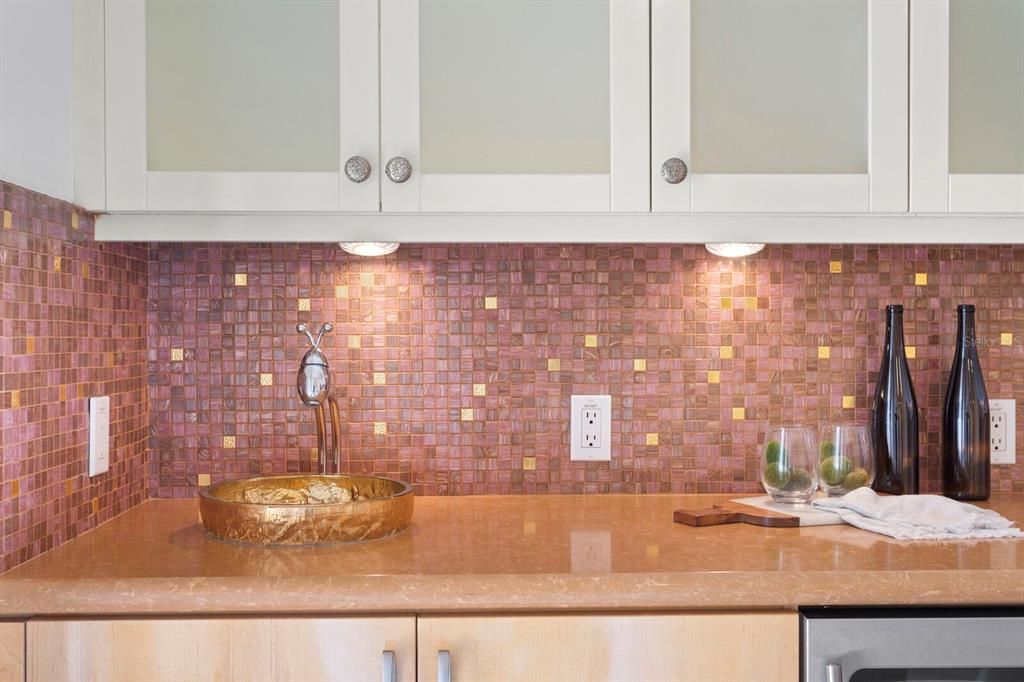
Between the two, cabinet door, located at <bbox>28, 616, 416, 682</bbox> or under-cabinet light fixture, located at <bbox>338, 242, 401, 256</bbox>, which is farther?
under-cabinet light fixture, located at <bbox>338, 242, 401, 256</bbox>

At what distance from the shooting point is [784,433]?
1522 millimetres

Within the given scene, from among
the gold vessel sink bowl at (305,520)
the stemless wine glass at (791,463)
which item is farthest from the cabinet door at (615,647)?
the stemless wine glass at (791,463)

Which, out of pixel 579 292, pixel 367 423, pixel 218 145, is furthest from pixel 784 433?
pixel 218 145

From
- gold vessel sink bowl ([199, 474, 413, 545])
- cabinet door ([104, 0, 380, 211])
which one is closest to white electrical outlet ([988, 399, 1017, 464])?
gold vessel sink bowl ([199, 474, 413, 545])

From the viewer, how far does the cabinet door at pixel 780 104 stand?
56.6 inches

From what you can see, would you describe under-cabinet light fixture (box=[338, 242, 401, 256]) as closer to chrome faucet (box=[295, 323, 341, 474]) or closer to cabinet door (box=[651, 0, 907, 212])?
chrome faucet (box=[295, 323, 341, 474])

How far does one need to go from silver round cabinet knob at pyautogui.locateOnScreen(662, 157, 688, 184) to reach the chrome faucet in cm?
64

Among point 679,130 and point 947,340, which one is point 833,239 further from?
point 947,340

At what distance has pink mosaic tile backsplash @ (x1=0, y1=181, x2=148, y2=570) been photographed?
121cm

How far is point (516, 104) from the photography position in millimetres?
1456

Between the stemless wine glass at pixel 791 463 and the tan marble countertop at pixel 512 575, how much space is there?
0.17 meters

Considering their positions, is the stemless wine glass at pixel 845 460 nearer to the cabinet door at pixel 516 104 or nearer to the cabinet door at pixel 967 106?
the cabinet door at pixel 967 106

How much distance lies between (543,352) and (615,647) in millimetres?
703

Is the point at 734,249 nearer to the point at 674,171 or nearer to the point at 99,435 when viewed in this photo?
the point at 674,171
